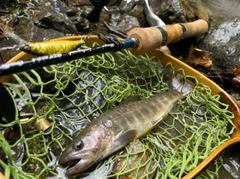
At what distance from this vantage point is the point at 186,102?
8.77ft

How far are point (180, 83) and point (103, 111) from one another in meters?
0.93

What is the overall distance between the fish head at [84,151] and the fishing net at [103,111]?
9 centimetres

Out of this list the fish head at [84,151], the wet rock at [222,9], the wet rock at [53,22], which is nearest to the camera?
the fish head at [84,151]

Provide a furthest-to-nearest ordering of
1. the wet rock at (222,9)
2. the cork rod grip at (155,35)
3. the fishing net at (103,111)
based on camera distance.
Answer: the wet rock at (222,9), the cork rod grip at (155,35), the fishing net at (103,111)

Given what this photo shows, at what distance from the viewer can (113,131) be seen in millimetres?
1975

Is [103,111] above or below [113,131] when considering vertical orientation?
below

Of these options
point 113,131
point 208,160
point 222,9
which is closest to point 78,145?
point 113,131

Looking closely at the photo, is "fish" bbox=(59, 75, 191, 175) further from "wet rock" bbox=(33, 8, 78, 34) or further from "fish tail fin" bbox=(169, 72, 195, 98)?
"wet rock" bbox=(33, 8, 78, 34)

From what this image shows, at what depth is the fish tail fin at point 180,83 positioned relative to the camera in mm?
2766

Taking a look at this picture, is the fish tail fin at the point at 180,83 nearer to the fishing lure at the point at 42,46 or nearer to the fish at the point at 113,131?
the fish at the point at 113,131

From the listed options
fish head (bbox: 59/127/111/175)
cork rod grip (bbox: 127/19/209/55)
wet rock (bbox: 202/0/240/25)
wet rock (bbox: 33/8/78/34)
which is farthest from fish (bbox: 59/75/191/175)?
wet rock (bbox: 202/0/240/25)

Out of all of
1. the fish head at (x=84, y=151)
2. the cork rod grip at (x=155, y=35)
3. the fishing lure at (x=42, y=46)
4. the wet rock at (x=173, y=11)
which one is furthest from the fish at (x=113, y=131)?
the wet rock at (x=173, y=11)

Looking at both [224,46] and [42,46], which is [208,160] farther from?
[224,46]

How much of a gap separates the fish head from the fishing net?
0.30 ft
